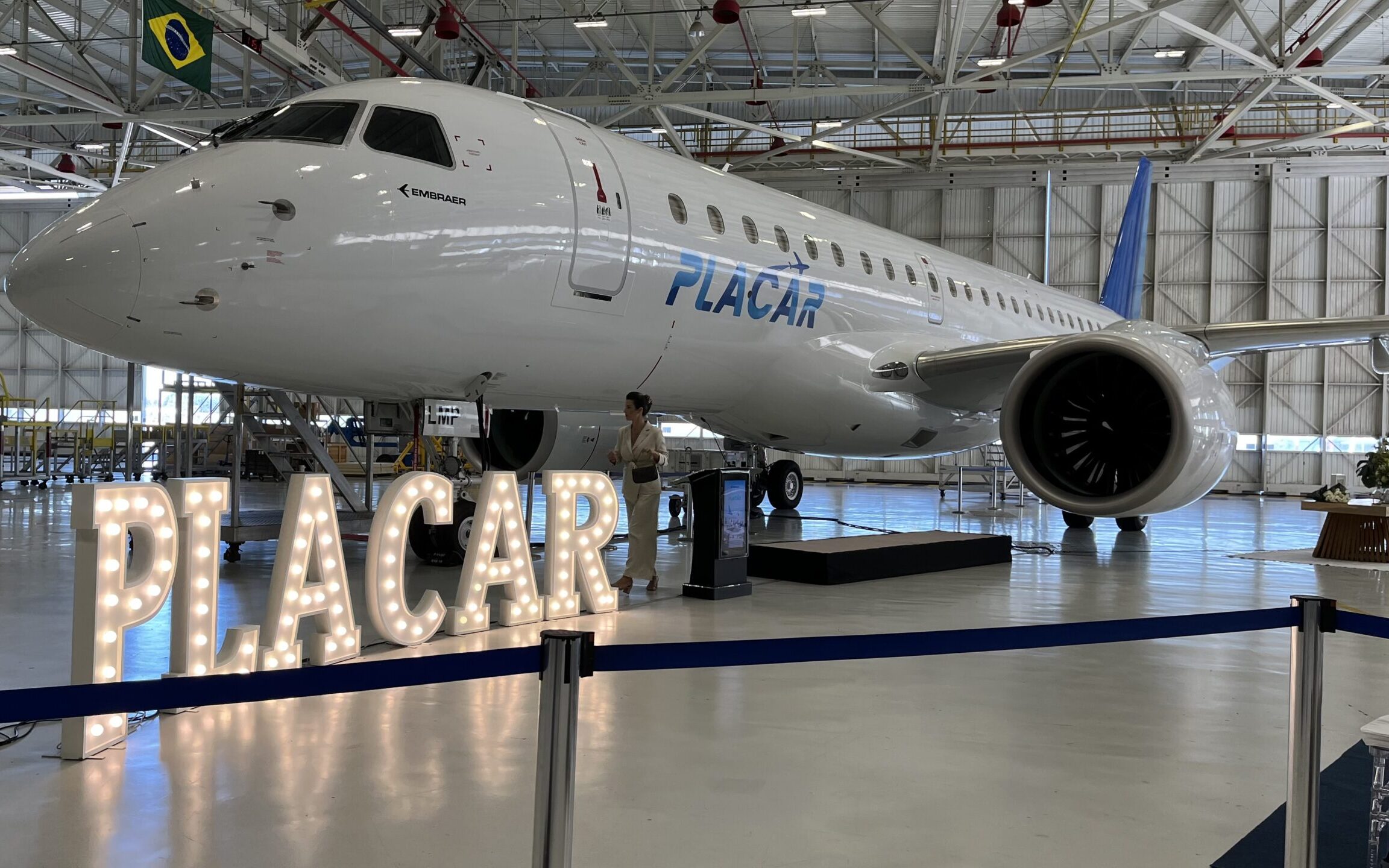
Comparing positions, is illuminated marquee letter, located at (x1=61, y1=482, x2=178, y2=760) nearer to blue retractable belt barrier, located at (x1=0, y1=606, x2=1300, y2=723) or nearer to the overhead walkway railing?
blue retractable belt barrier, located at (x1=0, y1=606, x2=1300, y2=723)

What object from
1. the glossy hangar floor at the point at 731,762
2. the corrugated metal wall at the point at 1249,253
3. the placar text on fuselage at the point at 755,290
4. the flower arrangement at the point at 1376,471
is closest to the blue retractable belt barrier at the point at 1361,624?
the glossy hangar floor at the point at 731,762

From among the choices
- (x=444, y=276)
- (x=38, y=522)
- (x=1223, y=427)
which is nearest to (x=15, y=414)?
(x=38, y=522)

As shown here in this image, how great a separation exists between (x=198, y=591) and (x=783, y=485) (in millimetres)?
12876

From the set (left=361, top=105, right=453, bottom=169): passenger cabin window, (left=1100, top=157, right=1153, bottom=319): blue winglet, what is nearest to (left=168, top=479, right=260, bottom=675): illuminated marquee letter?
(left=361, top=105, right=453, bottom=169): passenger cabin window

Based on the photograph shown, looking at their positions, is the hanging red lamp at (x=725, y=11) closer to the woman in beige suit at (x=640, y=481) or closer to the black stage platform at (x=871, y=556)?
the black stage platform at (x=871, y=556)

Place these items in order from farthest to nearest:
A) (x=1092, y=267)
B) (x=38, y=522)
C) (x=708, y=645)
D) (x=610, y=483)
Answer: (x=1092, y=267)
(x=38, y=522)
(x=610, y=483)
(x=708, y=645)

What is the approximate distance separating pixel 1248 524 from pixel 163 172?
51.5 feet

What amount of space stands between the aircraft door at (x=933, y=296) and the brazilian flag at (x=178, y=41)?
8884 mm

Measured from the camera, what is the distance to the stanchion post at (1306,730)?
2598mm

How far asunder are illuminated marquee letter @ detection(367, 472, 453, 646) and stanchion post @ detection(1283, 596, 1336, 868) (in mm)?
3602

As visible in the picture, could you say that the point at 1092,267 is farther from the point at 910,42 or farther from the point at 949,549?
the point at 949,549

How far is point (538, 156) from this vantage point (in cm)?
647

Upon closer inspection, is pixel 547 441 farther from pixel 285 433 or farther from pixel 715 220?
pixel 715 220

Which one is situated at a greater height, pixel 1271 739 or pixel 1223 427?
pixel 1223 427
